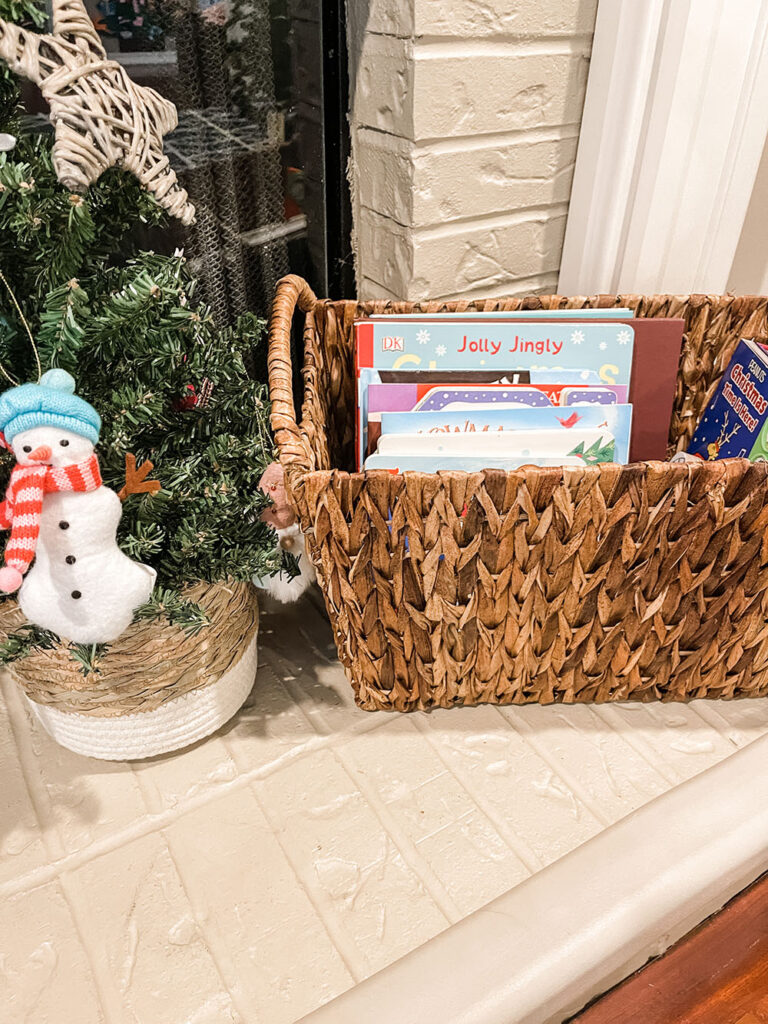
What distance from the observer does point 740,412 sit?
2.71 feet

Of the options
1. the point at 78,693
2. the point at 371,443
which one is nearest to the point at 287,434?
the point at 371,443

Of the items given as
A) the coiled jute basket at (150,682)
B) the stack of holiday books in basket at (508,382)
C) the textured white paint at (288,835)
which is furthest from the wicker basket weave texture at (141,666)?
the stack of holiday books in basket at (508,382)

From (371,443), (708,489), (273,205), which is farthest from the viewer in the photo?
(273,205)

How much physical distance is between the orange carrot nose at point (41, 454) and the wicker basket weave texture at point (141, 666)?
7.0 inches

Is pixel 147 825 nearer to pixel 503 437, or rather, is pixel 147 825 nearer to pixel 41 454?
pixel 41 454

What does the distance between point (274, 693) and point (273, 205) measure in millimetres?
574

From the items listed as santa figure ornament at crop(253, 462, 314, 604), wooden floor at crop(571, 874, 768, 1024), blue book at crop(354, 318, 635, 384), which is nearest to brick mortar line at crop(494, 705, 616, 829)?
wooden floor at crop(571, 874, 768, 1024)

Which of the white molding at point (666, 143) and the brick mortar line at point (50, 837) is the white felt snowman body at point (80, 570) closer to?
the brick mortar line at point (50, 837)

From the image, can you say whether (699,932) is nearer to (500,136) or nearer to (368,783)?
(368,783)

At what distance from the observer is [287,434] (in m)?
0.62

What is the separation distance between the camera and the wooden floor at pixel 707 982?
63cm

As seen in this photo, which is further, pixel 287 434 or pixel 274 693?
pixel 274 693

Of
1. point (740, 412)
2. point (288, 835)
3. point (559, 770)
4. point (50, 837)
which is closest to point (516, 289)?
point (740, 412)

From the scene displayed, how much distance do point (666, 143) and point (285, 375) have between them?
530 millimetres
